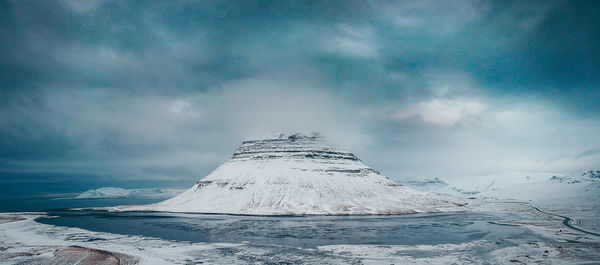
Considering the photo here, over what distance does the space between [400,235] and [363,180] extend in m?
133

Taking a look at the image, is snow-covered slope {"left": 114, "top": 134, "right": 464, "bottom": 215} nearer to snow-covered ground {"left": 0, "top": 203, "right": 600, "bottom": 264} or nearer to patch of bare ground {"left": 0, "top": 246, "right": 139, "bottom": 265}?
snow-covered ground {"left": 0, "top": 203, "right": 600, "bottom": 264}

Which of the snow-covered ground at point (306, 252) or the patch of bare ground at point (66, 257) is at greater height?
the patch of bare ground at point (66, 257)

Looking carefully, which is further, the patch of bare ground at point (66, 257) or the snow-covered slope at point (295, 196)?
the snow-covered slope at point (295, 196)

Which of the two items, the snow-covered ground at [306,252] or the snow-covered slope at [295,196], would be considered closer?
the snow-covered ground at [306,252]

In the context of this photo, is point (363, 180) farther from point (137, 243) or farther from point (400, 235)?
point (137, 243)

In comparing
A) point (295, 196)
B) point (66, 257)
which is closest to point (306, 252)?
point (66, 257)

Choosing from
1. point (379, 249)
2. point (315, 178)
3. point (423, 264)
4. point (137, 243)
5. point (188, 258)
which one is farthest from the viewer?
point (315, 178)

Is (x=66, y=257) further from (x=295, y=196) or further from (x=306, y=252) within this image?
(x=295, y=196)

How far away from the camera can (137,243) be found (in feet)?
189

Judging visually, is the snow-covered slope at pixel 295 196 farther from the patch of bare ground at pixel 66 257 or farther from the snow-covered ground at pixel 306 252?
the patch of bare ground at pixel 66 257

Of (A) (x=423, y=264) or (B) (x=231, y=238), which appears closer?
(A) (x=423, y=264)

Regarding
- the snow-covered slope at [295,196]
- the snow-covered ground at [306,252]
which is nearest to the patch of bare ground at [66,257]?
the snow-covered ground at [306,252]

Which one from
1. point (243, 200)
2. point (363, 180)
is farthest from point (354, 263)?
point (363, 180)

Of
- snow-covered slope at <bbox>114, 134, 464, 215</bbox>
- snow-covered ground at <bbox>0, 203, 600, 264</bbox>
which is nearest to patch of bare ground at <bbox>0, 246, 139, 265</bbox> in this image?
snow-covered ground at <bbox>0, 203, 600, 264</bbox>
